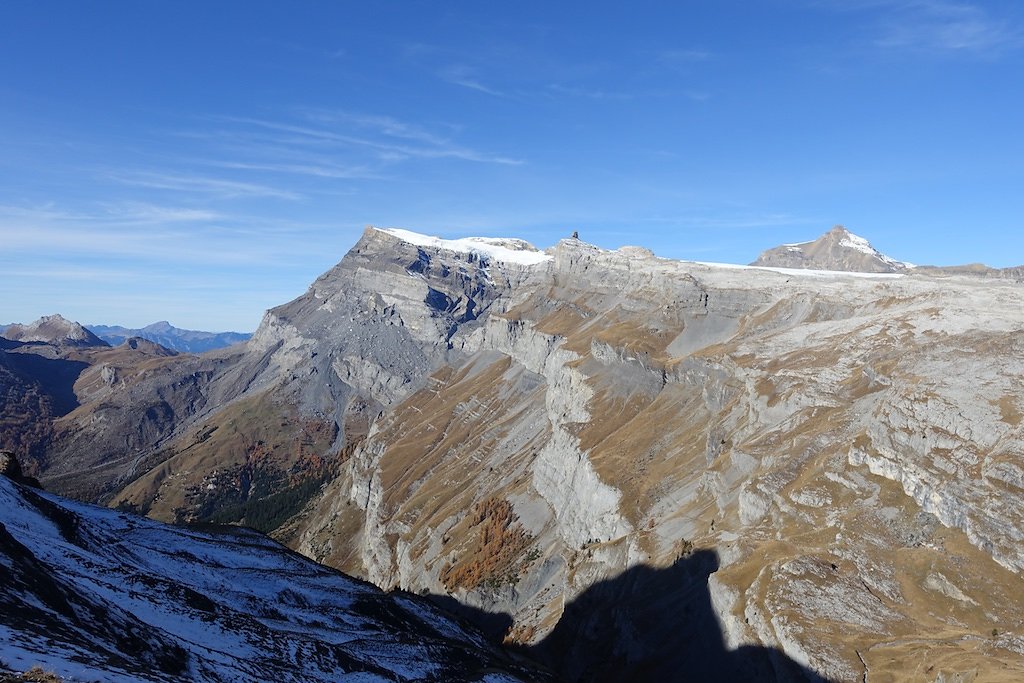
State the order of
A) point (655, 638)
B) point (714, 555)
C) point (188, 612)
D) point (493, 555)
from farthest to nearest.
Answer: point (493, 555), point (714, 555), point (655, 638), point (188, 612)

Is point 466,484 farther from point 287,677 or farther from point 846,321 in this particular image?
point 287,677

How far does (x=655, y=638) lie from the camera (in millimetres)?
73750

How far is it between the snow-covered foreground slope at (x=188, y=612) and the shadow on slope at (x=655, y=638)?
37.2ft

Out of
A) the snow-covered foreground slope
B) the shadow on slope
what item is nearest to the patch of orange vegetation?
the shadow on slope

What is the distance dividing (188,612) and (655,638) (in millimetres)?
51120

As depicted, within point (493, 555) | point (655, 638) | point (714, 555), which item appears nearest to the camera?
point (655, 638)

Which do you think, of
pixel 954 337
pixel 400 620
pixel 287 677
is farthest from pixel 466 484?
pixel 287 677

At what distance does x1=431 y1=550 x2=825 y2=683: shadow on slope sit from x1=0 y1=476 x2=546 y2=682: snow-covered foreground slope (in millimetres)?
11344

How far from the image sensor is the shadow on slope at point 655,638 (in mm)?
60594

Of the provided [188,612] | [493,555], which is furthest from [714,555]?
[493,555]

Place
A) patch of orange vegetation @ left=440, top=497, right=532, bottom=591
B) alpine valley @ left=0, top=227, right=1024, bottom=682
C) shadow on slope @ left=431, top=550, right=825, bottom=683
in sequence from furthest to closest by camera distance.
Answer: patch of orange vegetation @ left=440, top=497, right=532, bottom=591 < shadow on slope @ left=431, top=550, right=825, bottom=683 < alpine valley @ left=0, top=227, right=1024, bottom=682

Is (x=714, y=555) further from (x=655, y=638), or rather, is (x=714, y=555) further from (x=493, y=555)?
(x=493, y=555)

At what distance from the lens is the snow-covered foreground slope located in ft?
97.7

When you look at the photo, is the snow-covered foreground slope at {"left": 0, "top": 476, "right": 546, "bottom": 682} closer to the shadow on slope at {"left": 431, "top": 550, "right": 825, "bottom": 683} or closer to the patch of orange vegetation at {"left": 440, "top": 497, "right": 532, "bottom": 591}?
the shadow on slope at {"left": 431, "top": 550, "right": 825, "bottom": 683}
